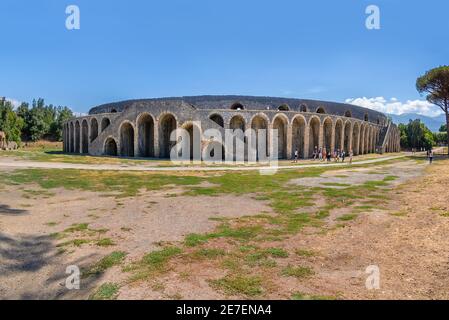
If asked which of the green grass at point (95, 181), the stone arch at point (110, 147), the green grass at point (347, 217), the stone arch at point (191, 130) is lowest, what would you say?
the green grass at point (347, 217)

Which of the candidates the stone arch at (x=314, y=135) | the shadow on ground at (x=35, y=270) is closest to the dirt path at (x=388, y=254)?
the shadow on ground at (x=35, y=270)

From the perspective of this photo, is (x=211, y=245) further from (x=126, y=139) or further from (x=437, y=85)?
(x=437, y=85)

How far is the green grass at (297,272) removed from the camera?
4.87m

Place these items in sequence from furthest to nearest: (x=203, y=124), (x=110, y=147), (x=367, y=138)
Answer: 1. (x=367, y=138)
2. (x=110, y=147)
3. (x=203, y=124)

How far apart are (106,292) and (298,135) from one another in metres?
36.6

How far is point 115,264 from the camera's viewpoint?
5.45 metres

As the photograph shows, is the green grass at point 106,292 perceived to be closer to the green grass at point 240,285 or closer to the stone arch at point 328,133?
the green grass at point 240,285

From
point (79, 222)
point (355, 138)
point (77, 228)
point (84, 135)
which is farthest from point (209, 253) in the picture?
point (355, 138)

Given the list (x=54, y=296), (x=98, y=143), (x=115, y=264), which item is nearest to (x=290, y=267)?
(x=115, y=264)

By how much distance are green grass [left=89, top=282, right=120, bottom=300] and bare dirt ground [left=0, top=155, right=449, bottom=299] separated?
0.13 meters

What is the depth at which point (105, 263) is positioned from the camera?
5484 millimetres

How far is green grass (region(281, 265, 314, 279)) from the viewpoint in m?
4.87
